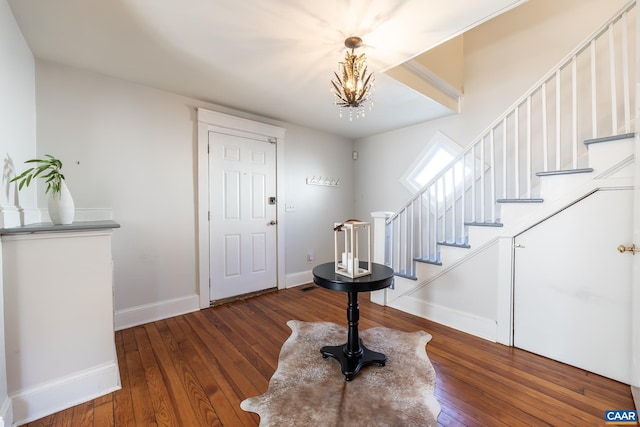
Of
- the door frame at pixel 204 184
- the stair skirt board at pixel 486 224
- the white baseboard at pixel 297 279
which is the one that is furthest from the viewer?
the white baseboard at pixel 297 279

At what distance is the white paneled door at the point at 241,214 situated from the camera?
3.10 metres

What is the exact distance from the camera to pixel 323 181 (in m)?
4.23

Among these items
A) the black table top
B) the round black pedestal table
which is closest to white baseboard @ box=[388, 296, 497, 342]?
the round black pedestal table

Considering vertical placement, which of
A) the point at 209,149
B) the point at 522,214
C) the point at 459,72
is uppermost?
the point at 459,72

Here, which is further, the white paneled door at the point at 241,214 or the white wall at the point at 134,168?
the white paneled door at the point at 241,214

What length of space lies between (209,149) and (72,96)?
119cm

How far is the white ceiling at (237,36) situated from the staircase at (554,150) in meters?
0.91

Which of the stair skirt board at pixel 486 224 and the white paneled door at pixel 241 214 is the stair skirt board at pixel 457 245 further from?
the white paneled door at pixel 241 214

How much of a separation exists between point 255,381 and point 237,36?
2.39 meters

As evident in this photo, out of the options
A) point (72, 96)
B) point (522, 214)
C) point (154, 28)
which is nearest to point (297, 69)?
point (154, 28)

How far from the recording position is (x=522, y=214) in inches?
83.4

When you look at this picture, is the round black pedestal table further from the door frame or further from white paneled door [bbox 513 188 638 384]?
the door frame

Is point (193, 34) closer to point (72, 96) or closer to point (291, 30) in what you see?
point (291, 30)

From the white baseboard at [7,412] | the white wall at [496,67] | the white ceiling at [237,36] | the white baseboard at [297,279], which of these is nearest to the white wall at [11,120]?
the white baseboard at [7,412]
